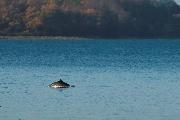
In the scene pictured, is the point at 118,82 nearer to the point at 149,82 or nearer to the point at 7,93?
the point at 149,82

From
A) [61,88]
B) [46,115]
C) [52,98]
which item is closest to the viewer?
[46,115]

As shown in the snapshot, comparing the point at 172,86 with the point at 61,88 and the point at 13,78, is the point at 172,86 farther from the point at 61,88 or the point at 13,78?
the point at 13,78

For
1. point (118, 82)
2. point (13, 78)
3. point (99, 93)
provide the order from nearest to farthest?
point (99, 93) < point (118, 82) < point (13, 78)

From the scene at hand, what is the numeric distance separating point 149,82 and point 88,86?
686cm

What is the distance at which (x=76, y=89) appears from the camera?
5075cm

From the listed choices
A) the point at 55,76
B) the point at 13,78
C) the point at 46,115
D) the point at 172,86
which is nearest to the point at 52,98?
the point at 46,115

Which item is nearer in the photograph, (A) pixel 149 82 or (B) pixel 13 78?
(A) pixel 149 82

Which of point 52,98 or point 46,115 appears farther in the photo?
point 52,98

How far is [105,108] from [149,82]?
18.2 m

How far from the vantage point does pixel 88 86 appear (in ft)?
175

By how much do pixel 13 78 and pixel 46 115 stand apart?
24.5m

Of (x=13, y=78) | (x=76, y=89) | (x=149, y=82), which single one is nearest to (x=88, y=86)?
(x=76, y=89)

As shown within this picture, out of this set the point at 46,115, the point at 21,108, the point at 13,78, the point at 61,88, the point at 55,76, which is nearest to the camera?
the point at 46,115

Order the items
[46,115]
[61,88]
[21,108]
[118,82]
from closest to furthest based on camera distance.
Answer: [46,115] → [21,108] → [61,88] → [118,82]
